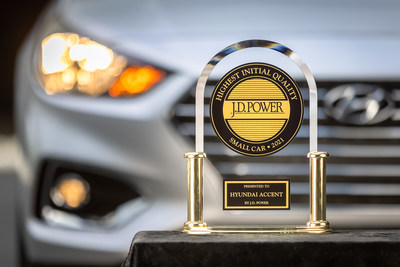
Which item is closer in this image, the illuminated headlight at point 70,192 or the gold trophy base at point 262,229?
the gold trophy base at point 262,229

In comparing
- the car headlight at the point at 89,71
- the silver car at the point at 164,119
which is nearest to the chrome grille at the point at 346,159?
the silver car at the point at 164,119

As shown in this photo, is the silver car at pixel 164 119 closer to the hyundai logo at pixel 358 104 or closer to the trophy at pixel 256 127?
the hyundai logo at pixel 358 104

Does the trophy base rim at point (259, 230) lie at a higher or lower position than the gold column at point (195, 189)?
lower

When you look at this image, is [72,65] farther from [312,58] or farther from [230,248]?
[230,248]

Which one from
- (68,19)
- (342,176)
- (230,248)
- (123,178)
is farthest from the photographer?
(68,19)

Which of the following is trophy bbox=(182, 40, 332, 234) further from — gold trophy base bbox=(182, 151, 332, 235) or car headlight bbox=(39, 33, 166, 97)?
car headlight bbox=(39, 33, 166, 97)

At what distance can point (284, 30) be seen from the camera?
228 cm

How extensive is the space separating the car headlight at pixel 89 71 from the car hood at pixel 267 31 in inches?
1.6

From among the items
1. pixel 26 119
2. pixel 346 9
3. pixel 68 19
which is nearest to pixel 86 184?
pixel 26 119

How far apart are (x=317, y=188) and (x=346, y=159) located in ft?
1.30

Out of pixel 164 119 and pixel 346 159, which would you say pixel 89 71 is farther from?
pixel 346 159

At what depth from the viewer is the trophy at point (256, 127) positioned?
5.84 feet

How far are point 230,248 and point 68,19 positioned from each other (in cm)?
111

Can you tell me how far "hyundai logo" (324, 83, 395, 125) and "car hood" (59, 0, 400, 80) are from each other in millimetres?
33
